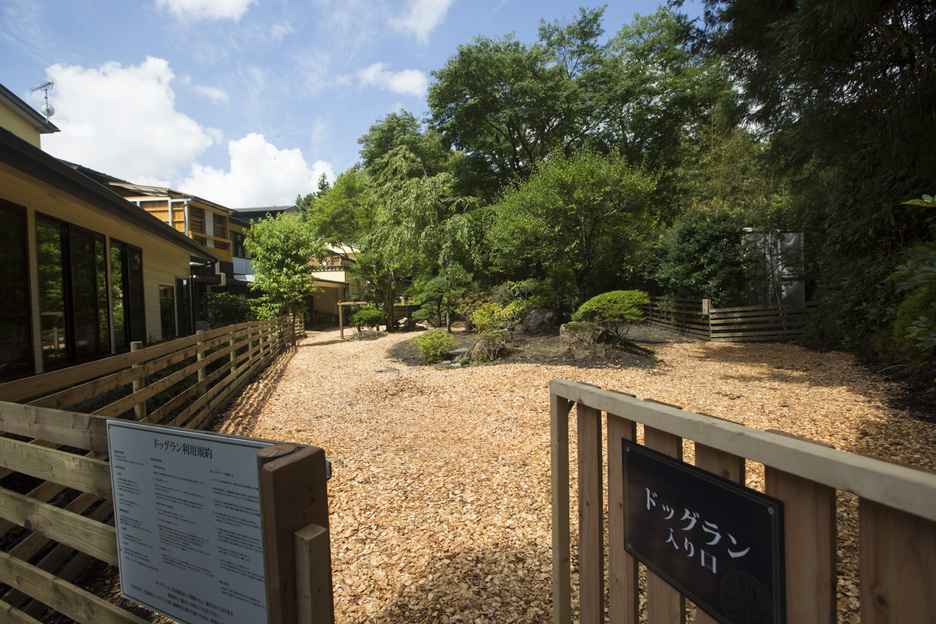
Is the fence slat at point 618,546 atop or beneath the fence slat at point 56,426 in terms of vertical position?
beneath

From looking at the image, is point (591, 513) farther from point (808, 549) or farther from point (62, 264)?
point (62, 264)

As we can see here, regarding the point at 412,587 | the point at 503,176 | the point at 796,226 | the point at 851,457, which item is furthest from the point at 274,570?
the point at 503,176

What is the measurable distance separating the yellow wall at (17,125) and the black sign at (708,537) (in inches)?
494

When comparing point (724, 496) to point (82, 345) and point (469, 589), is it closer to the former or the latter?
point (469, 589)

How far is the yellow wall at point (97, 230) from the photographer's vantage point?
184 inches

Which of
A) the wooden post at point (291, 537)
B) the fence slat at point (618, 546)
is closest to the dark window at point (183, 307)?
the wooden post at point (291, 537)

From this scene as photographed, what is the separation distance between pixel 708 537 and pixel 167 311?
42.6 ft

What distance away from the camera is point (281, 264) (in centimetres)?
1641

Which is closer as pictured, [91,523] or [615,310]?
[91,523]

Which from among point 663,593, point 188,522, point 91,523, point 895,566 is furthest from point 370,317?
point 895,566

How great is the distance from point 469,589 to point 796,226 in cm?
1630

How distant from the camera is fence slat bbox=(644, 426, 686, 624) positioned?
124cm

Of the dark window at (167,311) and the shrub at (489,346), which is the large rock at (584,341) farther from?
the dark window at (167,311)

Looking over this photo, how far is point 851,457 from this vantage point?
844 millimetres
